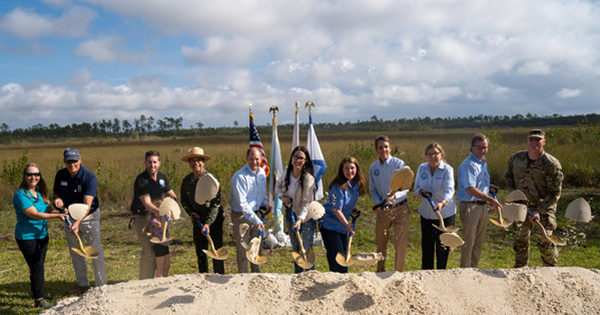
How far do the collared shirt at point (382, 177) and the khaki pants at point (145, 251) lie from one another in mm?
2561

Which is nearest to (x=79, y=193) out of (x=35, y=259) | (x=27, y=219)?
(x=27, y=219)

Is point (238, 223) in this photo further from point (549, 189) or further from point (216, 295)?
point (549, 189)

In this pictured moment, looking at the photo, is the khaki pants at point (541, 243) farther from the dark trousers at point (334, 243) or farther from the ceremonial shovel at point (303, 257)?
the ceremonial shovel at point (303, 257)

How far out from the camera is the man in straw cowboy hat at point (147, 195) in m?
4.57

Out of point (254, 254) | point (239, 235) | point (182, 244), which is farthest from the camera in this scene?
point (182, 244)

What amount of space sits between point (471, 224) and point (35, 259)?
4762 millimetres

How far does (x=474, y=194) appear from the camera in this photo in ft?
14.9

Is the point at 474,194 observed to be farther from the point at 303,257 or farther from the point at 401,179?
the point at 303,257

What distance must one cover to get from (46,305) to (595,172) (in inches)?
548

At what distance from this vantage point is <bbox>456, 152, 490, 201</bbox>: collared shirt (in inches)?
181

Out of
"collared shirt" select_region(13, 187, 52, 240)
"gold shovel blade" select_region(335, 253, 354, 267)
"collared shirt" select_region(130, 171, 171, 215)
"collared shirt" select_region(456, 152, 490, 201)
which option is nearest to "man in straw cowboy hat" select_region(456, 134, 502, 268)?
"collared shirt" select_region(456, 152, 490, 201)

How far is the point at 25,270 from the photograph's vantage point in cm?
609

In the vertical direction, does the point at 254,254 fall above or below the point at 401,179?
below

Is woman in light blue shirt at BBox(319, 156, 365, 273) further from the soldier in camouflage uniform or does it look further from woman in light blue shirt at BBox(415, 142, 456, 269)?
the soldier in camouflage uniform
